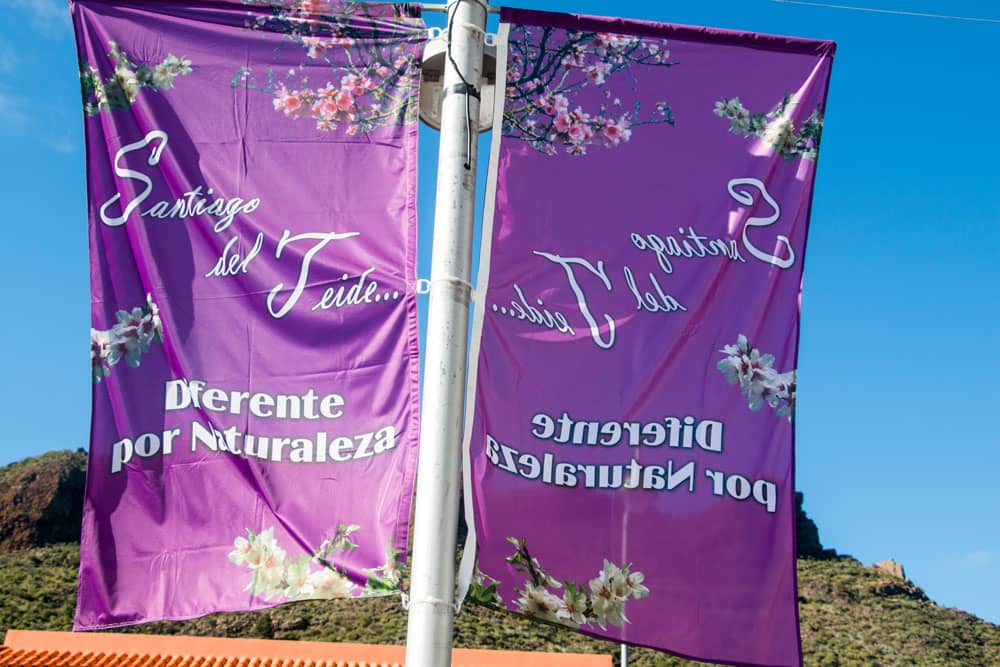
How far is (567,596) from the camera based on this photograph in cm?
551

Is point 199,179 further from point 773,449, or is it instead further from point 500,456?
point 773,449

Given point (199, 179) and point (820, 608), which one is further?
point (820, 608)

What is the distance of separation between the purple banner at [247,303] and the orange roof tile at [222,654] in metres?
12.1

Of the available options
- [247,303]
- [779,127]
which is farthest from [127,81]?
[779,127]

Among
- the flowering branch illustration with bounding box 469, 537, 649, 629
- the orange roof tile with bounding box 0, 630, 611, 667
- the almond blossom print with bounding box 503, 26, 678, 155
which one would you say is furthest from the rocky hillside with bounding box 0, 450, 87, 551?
the flowering branch illustration with bounding box 469, 537, 649, 629

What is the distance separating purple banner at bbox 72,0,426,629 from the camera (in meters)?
5.47

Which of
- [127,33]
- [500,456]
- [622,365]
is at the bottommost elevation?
[500,456]

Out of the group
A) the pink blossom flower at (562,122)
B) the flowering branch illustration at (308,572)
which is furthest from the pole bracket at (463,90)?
the flowering branch illustration at (308,572)

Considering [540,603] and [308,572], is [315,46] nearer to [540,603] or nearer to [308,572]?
[308,572]

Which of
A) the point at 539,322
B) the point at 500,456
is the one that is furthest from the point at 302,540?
the point at 539,322

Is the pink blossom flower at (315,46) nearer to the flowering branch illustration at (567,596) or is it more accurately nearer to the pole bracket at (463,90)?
the pole bracket at (463,90)

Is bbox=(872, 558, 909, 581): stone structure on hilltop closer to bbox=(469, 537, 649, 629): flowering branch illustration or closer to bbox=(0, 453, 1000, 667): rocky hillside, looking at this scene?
bbox=(0, 453, 1000, 667): rocky hillside

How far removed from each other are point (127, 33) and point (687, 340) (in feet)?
10.0

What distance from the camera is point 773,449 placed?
5.80 m
